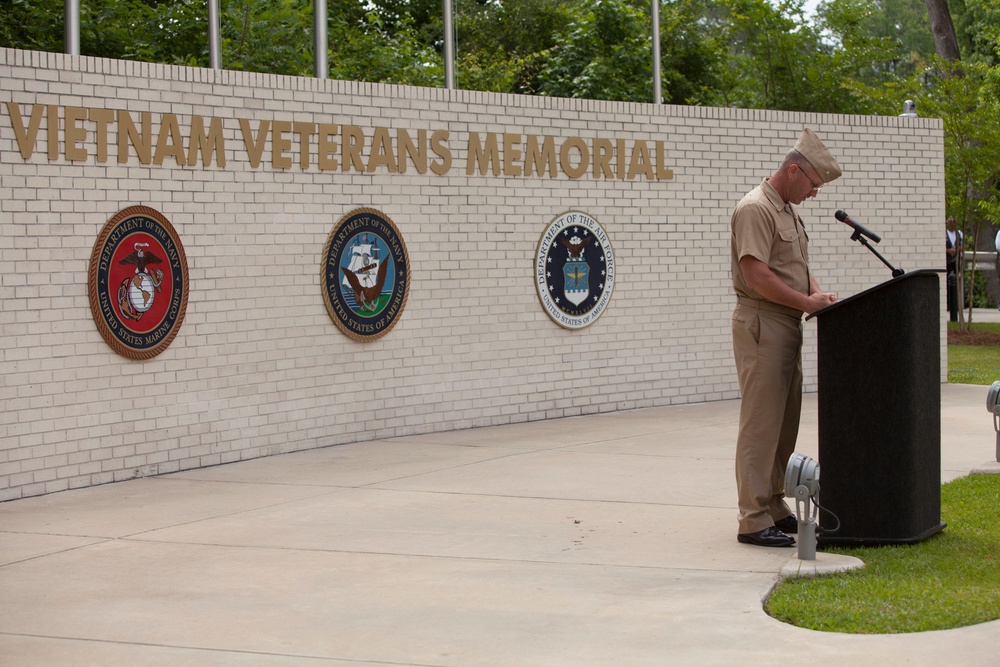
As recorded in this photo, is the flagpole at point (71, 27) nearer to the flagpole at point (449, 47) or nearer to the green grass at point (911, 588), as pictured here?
the flagpole at point (449, 47)

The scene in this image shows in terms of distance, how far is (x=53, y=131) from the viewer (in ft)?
28.3

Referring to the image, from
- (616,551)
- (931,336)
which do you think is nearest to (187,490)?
(616,551)

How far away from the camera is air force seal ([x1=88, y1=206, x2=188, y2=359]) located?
29.2 feet

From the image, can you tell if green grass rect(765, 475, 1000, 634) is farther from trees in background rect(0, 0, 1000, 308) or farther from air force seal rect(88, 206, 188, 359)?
trees in background rect(0, 0, 1000, 308)

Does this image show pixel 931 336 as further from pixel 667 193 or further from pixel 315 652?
pixel 667 193

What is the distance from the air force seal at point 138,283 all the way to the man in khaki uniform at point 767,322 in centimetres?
436

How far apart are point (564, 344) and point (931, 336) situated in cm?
563

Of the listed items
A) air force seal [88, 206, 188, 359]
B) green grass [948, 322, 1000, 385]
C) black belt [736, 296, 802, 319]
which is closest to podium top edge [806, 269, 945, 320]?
black belt [736, 296, 802, 319]

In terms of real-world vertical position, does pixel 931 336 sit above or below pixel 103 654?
above

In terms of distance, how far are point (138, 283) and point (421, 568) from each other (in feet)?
12.4

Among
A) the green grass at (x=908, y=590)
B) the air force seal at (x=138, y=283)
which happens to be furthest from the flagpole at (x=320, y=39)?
the green grass at (x=908, y=590)

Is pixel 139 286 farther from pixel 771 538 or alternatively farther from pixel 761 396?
pixel 771 538

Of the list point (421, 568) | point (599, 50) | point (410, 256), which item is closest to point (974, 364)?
point (599, 50)

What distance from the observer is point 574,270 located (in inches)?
473
